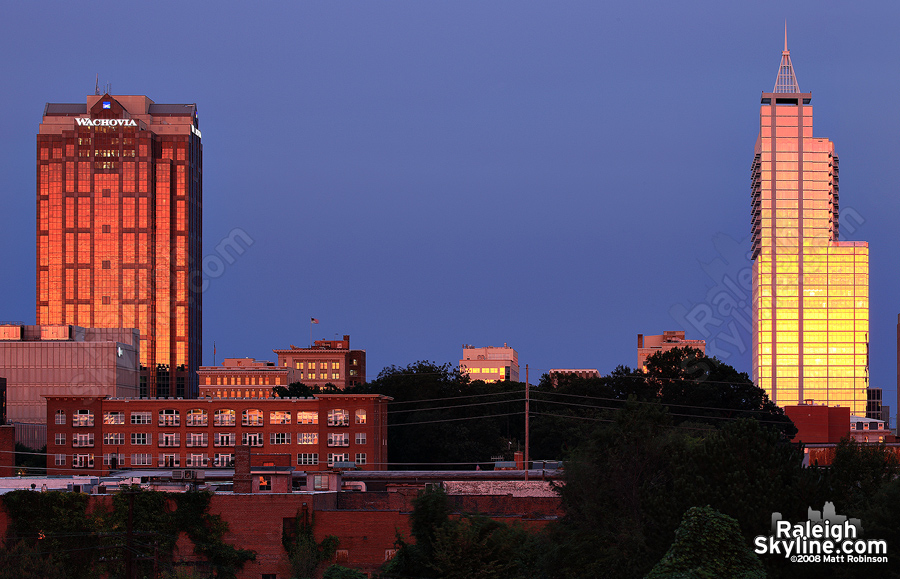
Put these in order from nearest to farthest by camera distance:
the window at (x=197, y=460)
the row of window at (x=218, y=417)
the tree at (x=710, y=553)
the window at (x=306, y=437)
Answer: the tree at (x=710, y=553) < the row of window at (x=218, y=417) < the window at (x=197, y=460) < the window at (x=306, y=437)

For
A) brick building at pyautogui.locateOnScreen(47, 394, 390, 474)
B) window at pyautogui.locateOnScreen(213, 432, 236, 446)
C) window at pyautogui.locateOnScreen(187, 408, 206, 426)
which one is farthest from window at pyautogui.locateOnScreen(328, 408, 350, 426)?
window at pyautogui.locateOnScreen(187, 408, 206, 426)

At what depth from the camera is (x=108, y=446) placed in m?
128

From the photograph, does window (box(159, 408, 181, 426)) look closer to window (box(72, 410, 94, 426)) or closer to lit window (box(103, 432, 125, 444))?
lit window (box(103, 432, 125, 444))

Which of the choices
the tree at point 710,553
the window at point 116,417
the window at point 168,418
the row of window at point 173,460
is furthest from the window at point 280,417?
the tree at point 710,553

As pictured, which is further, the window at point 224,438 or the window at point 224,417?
the window at point 224,417

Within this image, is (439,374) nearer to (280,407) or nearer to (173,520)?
(280,407)

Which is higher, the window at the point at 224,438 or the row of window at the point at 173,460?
the window at the point at 224,438

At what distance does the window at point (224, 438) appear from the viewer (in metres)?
132

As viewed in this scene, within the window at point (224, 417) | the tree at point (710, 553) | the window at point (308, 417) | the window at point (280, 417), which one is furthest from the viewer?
the window at point (224, 417)

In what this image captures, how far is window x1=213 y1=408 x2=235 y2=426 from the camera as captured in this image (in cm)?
13275

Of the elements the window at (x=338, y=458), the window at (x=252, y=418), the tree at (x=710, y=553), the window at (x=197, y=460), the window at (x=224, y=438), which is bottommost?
the window at (x=197, y=460)

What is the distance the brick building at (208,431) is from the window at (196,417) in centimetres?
12

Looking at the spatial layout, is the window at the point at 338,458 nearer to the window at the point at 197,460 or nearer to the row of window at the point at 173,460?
the row of window at the point at 173,460

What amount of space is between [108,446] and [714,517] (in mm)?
104999
